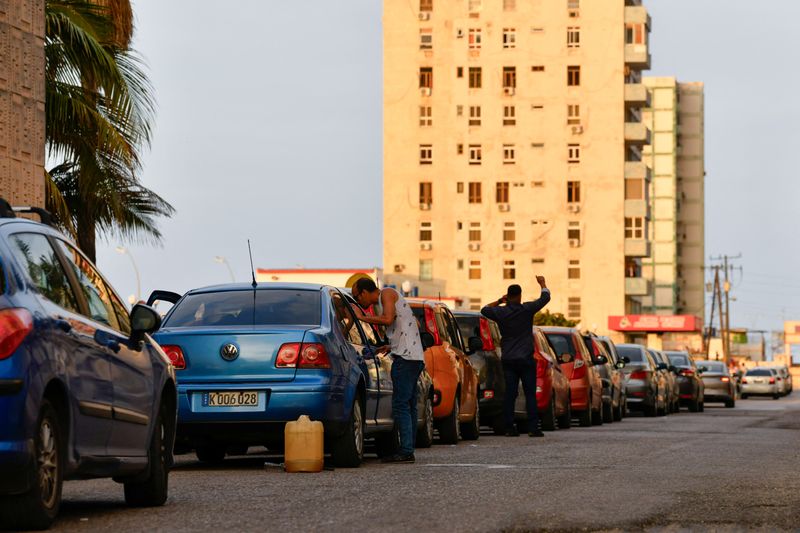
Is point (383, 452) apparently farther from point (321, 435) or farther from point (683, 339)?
point (683, 339)

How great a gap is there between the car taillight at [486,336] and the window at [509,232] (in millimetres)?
90432

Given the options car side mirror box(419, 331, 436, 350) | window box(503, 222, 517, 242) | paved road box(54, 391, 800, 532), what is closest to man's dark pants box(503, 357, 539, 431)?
paved road box(54, 391, 800, 532)

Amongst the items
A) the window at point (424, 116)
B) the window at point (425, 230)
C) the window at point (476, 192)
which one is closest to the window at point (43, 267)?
the window at point (476, 192)

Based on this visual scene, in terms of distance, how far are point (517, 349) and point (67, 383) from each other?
47.4ft

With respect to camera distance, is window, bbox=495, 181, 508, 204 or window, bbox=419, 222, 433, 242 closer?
window, bbox=495, 181, 508, 204

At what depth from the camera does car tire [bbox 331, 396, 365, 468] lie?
1521cm

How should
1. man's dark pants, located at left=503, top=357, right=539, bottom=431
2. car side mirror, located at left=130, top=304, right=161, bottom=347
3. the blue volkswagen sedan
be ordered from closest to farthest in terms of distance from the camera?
car side mirror, located at left=130, top=304, right=161, bottom=347 < the blue volkswagen sedan < man's dark pants, located at left=503, top=357, right=539, bottom=431

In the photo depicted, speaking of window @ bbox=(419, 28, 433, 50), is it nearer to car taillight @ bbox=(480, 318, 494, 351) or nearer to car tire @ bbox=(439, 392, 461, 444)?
car taillight @ bbox=(480, 318, 494, 351)

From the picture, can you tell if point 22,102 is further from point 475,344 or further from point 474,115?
point 474,115

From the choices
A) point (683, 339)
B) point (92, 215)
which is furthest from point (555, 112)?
point (92, 215)

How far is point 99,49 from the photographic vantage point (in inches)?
1109

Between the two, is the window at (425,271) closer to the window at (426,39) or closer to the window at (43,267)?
the window at (426,39)

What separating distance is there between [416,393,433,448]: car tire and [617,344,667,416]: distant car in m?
18.5

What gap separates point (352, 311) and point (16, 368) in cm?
819
